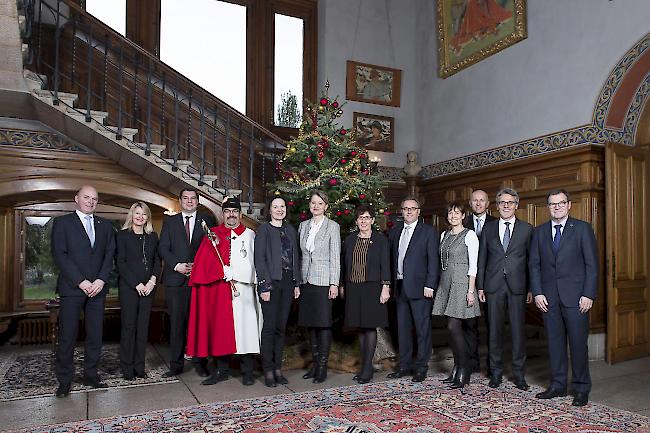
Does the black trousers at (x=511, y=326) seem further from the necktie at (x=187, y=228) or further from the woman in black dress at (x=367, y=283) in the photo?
the necktie at (x=187, y=228)

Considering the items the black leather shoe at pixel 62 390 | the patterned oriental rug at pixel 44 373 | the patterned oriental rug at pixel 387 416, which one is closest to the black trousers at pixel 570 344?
the patterned oriental rug at pixel 387 416

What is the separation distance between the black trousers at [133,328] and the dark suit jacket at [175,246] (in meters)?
0.25

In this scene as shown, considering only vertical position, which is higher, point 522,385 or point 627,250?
point 627,250

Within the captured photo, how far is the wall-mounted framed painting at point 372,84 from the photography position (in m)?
8.02

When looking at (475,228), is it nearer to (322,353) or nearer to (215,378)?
(322,353)

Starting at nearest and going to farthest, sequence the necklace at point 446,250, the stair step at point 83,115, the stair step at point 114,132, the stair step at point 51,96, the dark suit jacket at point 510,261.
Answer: the dark suit jacket at point 510,261 < the necklace at point 446,250 < the stair step at point 51,96 < the stair step at point 83,115 < the stair step at point 114,132

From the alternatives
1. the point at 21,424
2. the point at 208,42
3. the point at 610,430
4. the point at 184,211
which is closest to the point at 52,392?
the point at 21,424

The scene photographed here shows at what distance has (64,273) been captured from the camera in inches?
162

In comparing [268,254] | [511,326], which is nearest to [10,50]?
[268,254]

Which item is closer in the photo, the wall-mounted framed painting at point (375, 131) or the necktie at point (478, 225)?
the necktie at point (478, 225)

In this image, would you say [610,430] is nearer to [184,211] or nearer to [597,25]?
[184,211]

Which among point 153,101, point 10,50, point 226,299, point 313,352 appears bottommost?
point 313,352

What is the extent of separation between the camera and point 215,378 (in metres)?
4.49

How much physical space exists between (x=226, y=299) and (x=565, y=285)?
2.54m
